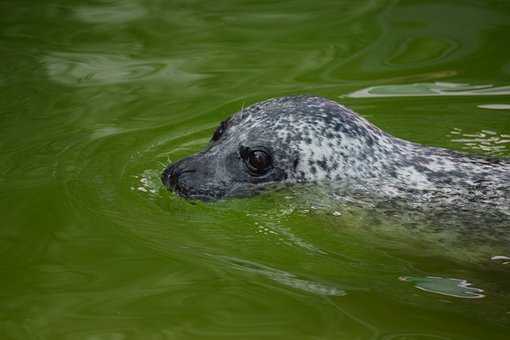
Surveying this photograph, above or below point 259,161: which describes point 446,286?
below

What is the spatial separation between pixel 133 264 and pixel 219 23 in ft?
13.9

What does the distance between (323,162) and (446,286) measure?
39.3 inches

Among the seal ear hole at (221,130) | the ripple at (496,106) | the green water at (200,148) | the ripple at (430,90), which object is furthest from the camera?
the ripple at (430,90)

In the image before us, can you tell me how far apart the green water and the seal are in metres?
0.15

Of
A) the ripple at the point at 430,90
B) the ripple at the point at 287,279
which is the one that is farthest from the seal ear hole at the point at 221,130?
the ripple at the point at 430,90

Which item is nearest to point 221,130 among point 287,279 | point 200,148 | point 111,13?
point 200,148

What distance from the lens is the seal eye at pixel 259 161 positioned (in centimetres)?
502

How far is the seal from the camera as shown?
5.00 m

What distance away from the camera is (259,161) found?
16.5 feet

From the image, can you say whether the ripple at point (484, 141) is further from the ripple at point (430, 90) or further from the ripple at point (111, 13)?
the ripple at point (111, 13)

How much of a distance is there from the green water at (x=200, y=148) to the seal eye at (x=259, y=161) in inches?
7.6

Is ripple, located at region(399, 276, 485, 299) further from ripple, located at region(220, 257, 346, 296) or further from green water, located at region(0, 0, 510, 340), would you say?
ripple, located at region(220, 257, 346, 296)

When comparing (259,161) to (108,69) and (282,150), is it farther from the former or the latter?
(108,69)

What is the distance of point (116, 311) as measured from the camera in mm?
4344
